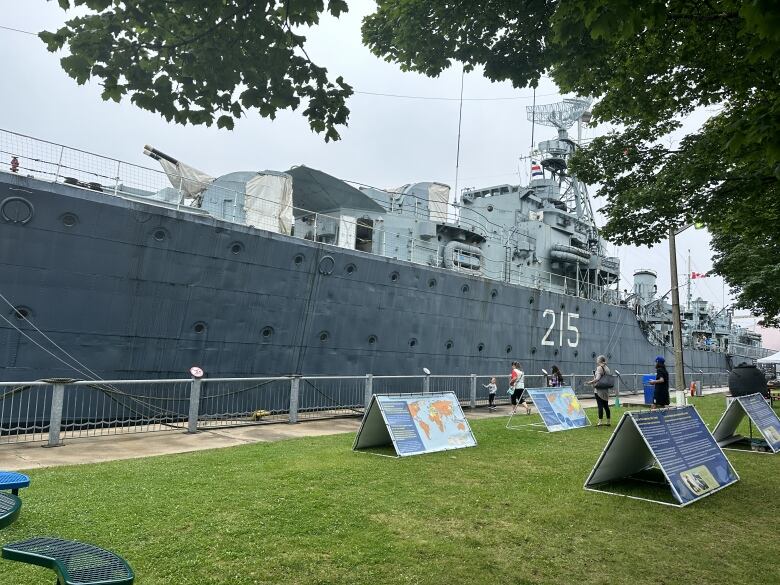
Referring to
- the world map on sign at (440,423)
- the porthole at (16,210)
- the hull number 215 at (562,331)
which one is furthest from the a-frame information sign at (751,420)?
the hull number 215 at (562,331)

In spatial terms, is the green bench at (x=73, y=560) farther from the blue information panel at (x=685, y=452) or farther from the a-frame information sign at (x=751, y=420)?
the a-frame information sign at (x=751, y=420)

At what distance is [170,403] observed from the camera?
10430 millimetres

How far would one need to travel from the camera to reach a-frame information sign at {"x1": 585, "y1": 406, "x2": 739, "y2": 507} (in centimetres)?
527

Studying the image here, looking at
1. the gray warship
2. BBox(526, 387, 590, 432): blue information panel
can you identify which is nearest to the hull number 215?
the gray warship

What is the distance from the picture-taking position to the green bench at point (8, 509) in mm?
2875

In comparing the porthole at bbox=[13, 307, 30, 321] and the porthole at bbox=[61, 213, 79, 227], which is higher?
the porthole at bbox=[61, 213, 79, 227]

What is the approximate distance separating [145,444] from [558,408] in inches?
294

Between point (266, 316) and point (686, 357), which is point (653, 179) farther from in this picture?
point (686, 357)

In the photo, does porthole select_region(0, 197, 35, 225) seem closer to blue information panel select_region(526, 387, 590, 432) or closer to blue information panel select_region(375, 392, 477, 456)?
blue information panel select_region(375, 392, 477, 456)

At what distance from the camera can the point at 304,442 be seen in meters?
8.27

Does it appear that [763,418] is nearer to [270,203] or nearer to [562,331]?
[270,203]

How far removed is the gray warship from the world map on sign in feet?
17.9

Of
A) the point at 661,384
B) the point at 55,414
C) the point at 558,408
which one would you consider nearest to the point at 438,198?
the point at 661,384

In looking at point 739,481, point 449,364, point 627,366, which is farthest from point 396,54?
point 627,366
